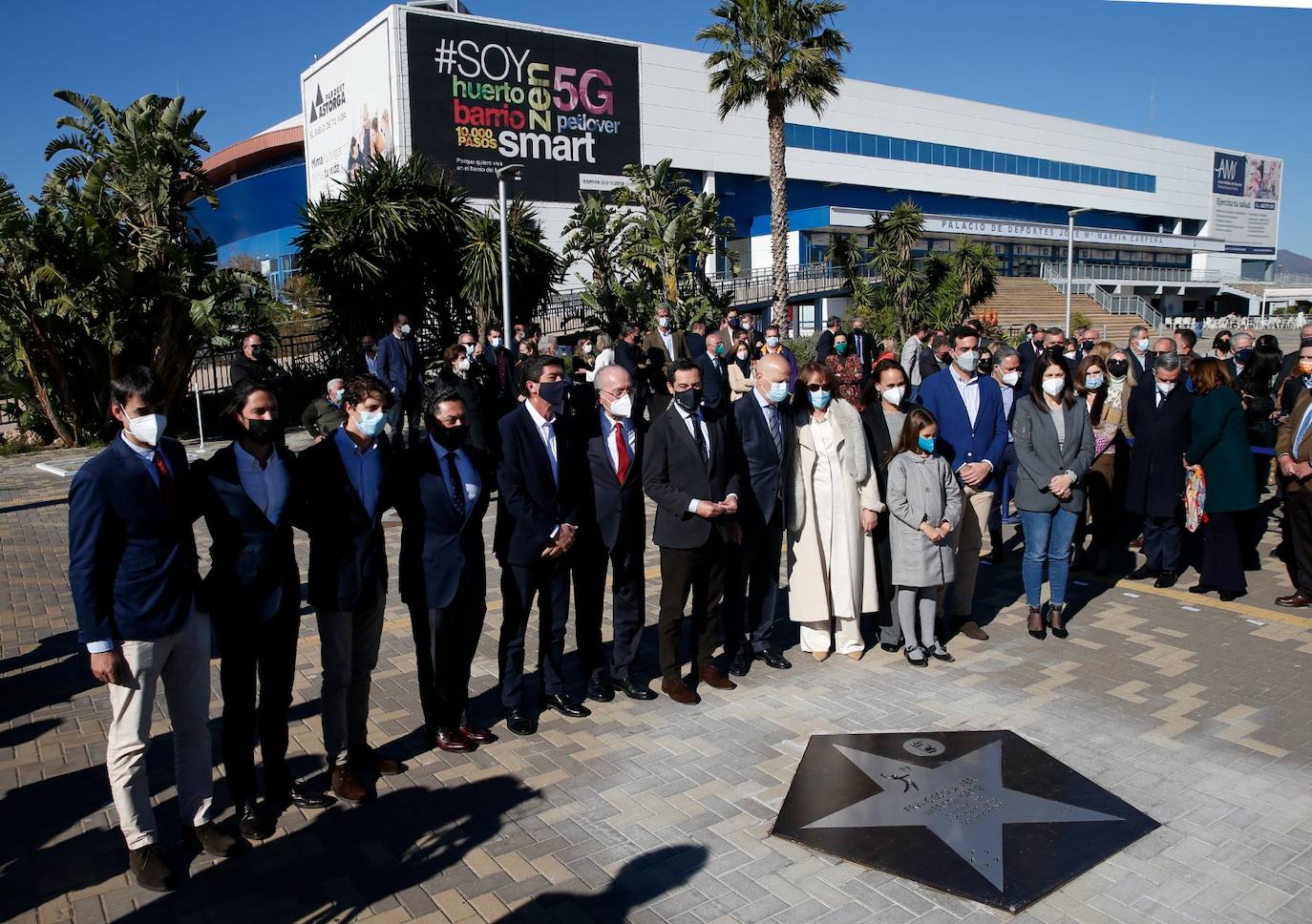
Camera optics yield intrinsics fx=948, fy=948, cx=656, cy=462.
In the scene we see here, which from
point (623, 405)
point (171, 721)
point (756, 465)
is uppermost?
point (623, 405)

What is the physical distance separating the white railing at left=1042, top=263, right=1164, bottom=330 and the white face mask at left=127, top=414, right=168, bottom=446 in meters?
53.2

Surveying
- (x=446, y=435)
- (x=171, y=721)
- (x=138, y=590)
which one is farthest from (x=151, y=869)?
(x=446, y=435)

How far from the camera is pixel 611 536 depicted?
5.37 metres

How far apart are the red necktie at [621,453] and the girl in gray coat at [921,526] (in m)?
1.83

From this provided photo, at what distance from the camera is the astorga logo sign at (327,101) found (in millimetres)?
43344

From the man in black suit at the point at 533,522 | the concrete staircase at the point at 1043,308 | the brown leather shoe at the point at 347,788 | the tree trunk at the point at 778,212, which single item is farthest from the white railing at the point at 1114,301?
the brown leather shoe at the point at 347,788

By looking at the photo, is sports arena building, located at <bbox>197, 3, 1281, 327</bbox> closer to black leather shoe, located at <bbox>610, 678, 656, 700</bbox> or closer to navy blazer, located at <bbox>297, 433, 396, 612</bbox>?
black leather shoe, located at <bbox>610, 678, 656, 700</bbox>

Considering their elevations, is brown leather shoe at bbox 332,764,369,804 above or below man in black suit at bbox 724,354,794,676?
below

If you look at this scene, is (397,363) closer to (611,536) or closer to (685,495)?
(611,536)

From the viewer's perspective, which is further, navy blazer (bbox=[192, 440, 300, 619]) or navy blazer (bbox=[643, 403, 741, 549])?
navy blazer (bbox=[643, 403, 741, 549])

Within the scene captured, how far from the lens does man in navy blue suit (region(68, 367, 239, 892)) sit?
3508mm

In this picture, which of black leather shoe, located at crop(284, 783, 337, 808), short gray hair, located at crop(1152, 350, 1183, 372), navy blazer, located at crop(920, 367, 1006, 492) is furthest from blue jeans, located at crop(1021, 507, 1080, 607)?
black leather shoe, located at crop(284, 783, 337, 808)

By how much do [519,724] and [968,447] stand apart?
372cm

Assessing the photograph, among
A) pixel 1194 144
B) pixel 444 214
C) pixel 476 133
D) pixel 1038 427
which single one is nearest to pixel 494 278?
pixel 444 214
